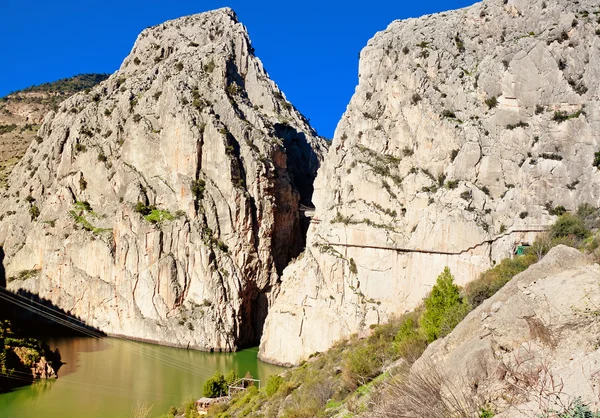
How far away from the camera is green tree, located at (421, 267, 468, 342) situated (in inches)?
665

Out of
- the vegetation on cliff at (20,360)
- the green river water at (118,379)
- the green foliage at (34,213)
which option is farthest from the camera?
the green foliage at (34,213)

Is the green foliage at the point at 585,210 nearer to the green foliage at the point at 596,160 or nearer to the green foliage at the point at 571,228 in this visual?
the green foliage at the point at 571,228

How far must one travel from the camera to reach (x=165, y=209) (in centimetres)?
5547

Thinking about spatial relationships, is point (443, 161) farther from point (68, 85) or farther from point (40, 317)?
point (68, 85)

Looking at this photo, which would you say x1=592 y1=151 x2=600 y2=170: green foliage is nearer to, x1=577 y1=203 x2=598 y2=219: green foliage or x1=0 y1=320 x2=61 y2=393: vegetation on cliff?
x1=577 y1=203 x2=598 y2=219: green foliage

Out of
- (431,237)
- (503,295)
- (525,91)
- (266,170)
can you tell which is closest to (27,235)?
(266,170)

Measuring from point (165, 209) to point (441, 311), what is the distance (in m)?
40.2

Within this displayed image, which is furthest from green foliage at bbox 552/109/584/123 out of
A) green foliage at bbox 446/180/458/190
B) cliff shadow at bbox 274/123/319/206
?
cliff shadow at bbox 274/123/319/206

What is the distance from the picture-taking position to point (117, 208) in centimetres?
5675

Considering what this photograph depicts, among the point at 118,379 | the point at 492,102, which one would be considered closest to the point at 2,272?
the point at 118,379

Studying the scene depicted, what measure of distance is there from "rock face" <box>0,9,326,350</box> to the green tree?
31453mm

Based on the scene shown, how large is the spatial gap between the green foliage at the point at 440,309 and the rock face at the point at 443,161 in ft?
51.0

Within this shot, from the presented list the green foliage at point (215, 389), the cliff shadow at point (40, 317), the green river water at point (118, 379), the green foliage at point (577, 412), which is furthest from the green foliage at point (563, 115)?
the cliff shadow at point (40, 317)

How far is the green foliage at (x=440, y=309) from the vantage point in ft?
56.3
